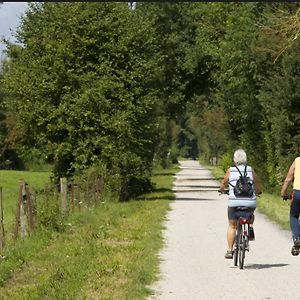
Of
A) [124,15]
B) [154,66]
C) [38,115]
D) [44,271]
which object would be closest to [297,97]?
Answer: [154,66]

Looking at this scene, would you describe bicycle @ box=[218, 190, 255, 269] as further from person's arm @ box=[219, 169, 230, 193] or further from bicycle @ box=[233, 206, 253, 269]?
person's arm @ box=[219, 169, 230, 193]

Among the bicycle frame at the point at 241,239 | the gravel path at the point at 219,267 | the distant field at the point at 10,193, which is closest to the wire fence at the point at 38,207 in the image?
the distant field at the point at 10,193

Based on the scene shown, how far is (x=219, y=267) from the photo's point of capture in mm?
11719

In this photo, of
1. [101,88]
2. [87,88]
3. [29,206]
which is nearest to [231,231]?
[29,206]

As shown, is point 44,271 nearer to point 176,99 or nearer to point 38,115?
point 38,115

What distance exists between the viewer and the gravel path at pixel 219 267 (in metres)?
9.52

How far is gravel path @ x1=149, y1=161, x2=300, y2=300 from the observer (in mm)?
9523

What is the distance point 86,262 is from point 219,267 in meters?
2.12

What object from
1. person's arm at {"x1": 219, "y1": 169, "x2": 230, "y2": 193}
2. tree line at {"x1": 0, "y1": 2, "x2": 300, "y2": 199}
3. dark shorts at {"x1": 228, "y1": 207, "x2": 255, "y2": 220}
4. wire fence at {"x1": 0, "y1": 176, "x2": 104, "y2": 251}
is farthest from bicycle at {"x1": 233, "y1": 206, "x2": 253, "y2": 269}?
tree line at {"x1": 0, "y1": 2, "x2": 300, "y2": 199}

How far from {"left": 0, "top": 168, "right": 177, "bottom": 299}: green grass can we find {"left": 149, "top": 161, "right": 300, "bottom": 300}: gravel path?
1.16 feet

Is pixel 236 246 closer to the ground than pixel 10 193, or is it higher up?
higher up

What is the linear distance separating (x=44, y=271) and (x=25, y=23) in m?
21.2

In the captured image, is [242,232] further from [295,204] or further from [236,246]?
[295,204]

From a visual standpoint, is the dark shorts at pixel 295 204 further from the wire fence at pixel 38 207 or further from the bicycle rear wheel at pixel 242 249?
the wire fence at pixel 38 207
